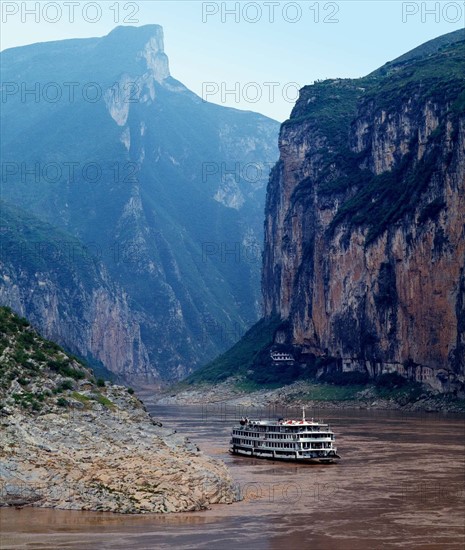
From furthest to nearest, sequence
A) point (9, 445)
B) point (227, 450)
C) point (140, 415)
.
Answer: point (227, 450) → point (140, 415) → point (9, 445)

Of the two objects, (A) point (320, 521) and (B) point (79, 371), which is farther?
(B) point (79, 371)

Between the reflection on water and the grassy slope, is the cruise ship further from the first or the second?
the grassy slope

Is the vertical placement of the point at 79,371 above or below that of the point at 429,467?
above

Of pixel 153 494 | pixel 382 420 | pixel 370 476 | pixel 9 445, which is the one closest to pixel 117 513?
pixel 153 494

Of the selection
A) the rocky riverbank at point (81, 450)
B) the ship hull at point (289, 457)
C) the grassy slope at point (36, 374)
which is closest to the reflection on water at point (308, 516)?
the ship hull at point (289, 457)

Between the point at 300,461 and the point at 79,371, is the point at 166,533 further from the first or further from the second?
the point at 300,461

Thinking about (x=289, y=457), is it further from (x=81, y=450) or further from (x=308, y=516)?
(x=81, y=450)

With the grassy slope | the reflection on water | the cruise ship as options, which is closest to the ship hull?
the cruise ship
